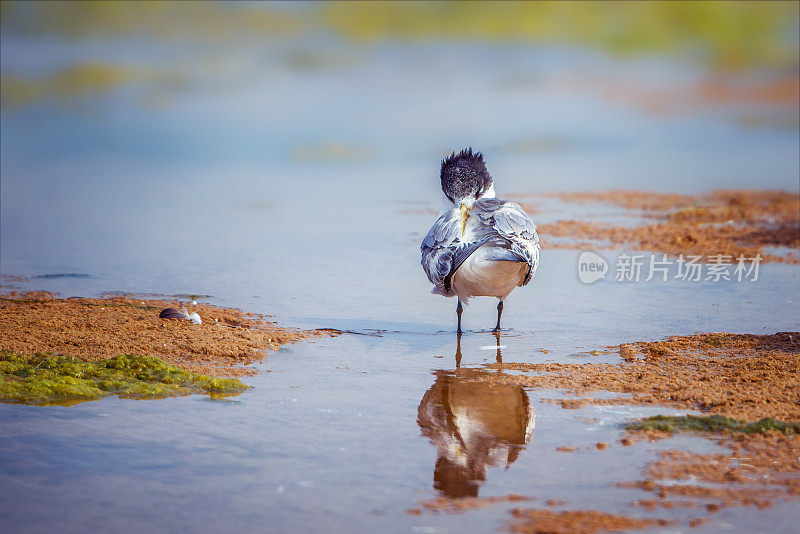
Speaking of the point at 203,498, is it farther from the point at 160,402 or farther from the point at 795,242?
the point at 795,242

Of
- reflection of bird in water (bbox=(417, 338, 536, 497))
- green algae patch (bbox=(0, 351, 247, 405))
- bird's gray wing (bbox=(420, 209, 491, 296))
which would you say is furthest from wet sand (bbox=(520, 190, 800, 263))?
green algae patch (bbox=(0, 351, 247, 405))

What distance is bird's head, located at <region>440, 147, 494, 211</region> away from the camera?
625 centimetres

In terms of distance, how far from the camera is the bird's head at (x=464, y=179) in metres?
6.25

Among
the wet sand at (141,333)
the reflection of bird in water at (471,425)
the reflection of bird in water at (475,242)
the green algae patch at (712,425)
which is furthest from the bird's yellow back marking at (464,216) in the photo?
the green algae patch at (712,425)

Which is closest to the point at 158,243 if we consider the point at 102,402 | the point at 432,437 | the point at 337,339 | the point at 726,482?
the point at 337,339

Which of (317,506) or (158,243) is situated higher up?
(158,243)

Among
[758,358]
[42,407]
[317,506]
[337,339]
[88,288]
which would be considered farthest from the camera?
[88,288]

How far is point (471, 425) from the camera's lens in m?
4.34

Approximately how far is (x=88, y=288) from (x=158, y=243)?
97.1 inches

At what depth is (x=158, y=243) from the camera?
10.1m

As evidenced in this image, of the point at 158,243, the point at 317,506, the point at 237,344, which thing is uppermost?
the point at 158,243

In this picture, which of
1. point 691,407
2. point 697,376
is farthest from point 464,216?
point 691,407

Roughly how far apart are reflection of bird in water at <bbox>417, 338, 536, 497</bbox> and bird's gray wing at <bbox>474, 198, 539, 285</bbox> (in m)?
0.89

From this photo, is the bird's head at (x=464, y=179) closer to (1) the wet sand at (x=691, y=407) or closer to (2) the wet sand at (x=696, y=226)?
(1) the wet sand at (x=691, y=407)
